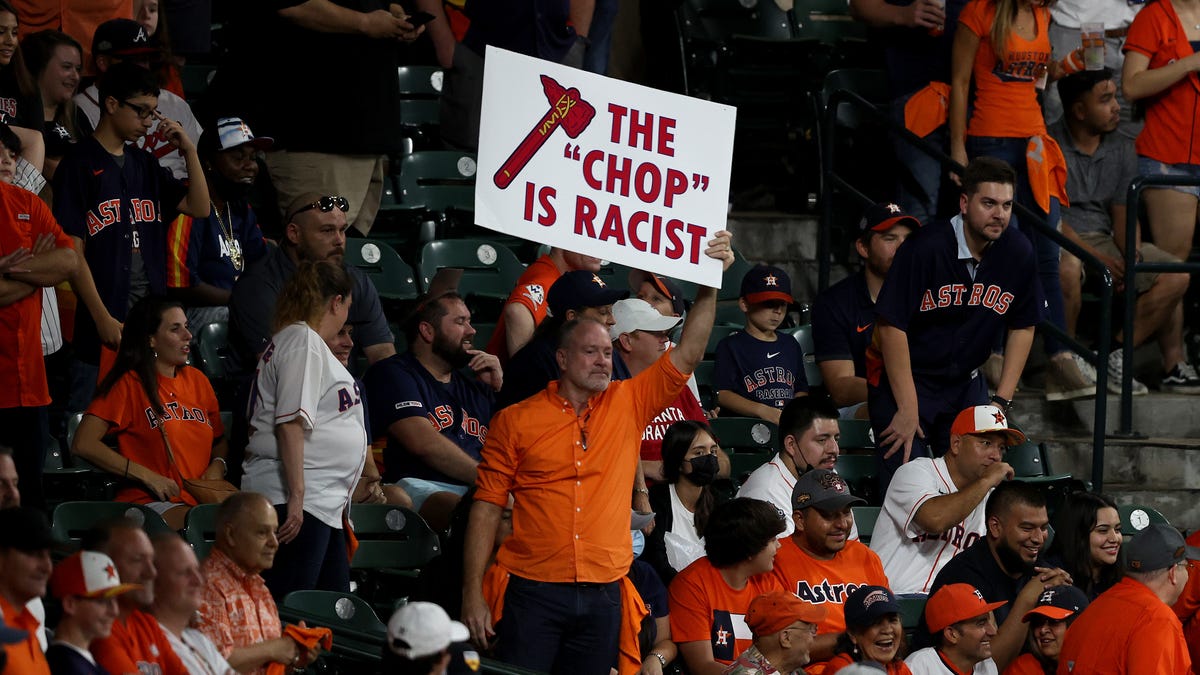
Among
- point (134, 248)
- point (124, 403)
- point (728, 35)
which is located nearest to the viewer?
point (124, 403)

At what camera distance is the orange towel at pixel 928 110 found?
10.3 m

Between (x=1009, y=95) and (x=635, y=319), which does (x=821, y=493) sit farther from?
(x=1009, y=95)

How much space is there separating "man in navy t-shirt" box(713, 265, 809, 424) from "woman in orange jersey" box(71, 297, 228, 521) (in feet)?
9.09

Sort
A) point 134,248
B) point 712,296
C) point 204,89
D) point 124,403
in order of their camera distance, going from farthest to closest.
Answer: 1. point 204,89
2. point 134,248
3. point 124,403
4. point 712,296

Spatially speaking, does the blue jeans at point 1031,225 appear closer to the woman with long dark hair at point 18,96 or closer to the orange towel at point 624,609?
the orange towel at point 624,609

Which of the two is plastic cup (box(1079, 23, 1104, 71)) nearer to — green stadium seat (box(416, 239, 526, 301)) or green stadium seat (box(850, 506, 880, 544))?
green stadium seat (box(416, 239, 526, 301))

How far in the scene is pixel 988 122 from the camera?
10.0 m

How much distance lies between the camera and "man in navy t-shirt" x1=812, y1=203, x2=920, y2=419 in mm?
9195

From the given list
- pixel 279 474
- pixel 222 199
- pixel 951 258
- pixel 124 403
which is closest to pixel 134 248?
pixel 222 199

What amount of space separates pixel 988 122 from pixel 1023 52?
42cm

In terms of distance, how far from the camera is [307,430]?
21.6ft

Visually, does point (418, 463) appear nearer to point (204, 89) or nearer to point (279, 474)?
point (279, 474)

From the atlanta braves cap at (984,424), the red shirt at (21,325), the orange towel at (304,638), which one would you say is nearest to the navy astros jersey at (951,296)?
the atlanta braves cap at (984,424)

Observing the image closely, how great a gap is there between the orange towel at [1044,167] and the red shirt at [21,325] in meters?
5.19
